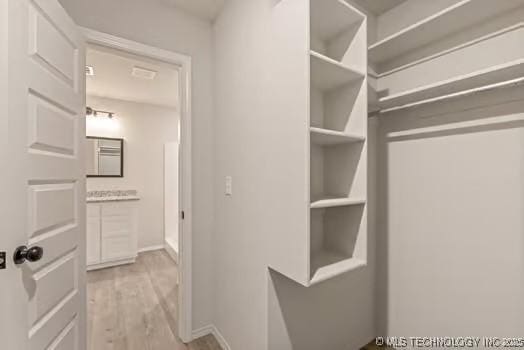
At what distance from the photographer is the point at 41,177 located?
98 cm

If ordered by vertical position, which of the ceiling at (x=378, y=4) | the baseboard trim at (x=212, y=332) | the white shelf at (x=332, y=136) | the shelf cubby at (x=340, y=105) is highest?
the ceiling at (x=378, y=4)

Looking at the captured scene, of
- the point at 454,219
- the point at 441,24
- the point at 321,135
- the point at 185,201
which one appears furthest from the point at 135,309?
the point at 441,24

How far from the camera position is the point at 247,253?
1438 mm

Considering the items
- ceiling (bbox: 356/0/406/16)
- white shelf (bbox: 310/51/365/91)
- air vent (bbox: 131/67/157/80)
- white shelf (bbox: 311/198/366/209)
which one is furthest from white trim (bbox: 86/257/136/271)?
ceiling (bbox: 356/0/406/16)

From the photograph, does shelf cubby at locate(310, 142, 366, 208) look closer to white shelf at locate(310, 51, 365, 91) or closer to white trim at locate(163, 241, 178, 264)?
white shelf at locate(310, 51, 365, 91)

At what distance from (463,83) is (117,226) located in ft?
12.9

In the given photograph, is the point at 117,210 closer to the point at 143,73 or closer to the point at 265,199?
the point at 143,73

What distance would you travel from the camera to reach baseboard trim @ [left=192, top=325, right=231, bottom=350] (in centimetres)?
168

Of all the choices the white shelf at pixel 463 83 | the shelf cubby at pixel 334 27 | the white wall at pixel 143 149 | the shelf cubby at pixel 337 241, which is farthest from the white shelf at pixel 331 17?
the white wall at pixel 143 149

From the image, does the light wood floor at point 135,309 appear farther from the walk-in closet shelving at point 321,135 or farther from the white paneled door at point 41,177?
the walk-in closet shelving at point 321,135

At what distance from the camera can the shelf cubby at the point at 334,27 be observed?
116 centimetres

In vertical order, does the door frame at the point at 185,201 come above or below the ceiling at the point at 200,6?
below

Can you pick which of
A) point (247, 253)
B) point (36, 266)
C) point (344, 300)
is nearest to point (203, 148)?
point (247, 253)

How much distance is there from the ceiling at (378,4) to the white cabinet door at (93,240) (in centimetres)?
379
